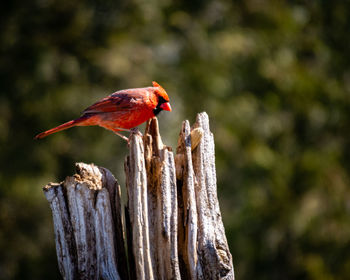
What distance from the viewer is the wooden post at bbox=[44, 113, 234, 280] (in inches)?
134

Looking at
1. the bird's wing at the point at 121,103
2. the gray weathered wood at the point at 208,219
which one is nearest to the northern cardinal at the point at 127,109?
the bird's wing at the point at 121,103

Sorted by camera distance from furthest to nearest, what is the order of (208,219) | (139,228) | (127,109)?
(127,109) < (208,219) < (139,228)

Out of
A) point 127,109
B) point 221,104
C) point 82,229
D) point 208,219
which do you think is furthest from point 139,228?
point 221,104

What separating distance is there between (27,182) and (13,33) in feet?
10.7

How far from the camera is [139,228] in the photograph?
338cm

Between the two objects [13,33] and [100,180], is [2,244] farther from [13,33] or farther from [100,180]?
[100,180]

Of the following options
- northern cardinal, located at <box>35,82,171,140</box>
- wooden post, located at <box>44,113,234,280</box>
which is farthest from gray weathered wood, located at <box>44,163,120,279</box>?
northern cardinal, located at <box>35,82,171,140</box>

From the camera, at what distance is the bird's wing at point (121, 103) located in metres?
4.45

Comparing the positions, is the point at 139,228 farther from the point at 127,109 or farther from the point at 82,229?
the point at 127,109

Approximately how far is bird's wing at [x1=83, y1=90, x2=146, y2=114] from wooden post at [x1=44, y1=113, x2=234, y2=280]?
95 cm

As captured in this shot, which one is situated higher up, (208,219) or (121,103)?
(121,103)

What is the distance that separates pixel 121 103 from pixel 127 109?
0.32 ft

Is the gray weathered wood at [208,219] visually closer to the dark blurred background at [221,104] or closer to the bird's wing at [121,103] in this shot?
the bird's wing at [121,103]

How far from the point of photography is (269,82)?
13000 mm
